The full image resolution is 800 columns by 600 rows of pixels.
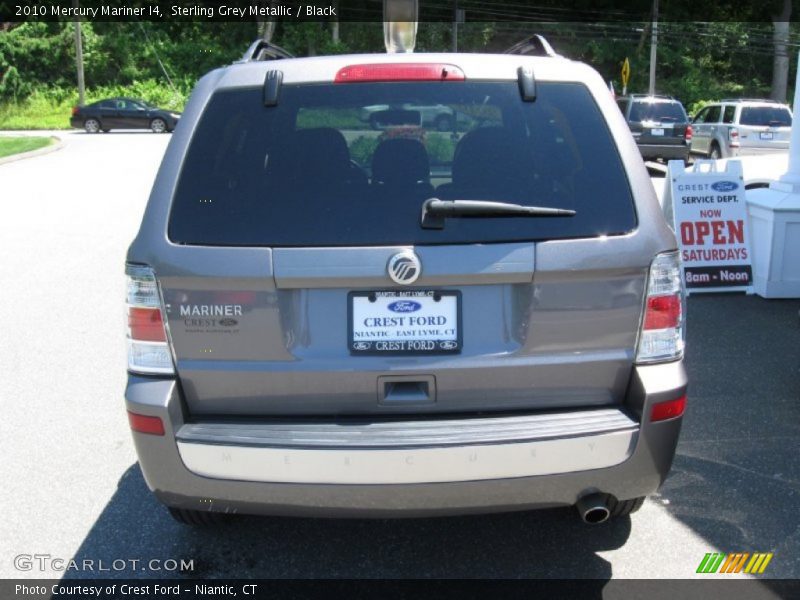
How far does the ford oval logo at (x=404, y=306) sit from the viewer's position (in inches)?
112

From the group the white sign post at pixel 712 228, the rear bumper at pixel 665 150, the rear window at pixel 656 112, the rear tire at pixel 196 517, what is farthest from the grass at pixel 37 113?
the rear tire at pixel 196 517

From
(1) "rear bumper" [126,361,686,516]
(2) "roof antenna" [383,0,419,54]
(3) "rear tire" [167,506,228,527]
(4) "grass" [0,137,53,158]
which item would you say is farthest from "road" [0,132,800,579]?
(4) "grass" [0,137,53,158]

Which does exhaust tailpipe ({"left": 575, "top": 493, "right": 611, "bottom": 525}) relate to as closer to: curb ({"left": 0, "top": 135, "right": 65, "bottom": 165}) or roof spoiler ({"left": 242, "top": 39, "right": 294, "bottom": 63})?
roof spoiler ({"left": 242, "top": 39, "right": 294, "bottom": 63})

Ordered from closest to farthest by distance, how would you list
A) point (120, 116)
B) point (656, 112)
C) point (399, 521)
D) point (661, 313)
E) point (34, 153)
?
point (661, 313) < point (399, 521) < point (656, 112) < point (34, 153) < point (120, 116)

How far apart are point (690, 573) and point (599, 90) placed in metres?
1.88

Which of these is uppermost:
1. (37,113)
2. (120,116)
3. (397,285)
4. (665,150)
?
(397,285)

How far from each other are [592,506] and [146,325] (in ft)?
5.31

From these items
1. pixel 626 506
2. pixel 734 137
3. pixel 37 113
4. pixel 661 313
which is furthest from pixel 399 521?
pixel 37 113

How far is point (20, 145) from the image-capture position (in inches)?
987

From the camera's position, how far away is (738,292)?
7.96 metres

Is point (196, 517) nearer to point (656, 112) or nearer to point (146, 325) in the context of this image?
point (146, 325)

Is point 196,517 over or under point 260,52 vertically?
under

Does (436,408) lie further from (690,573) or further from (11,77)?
(11,77)

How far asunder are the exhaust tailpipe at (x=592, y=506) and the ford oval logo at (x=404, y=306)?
2.76 ft
